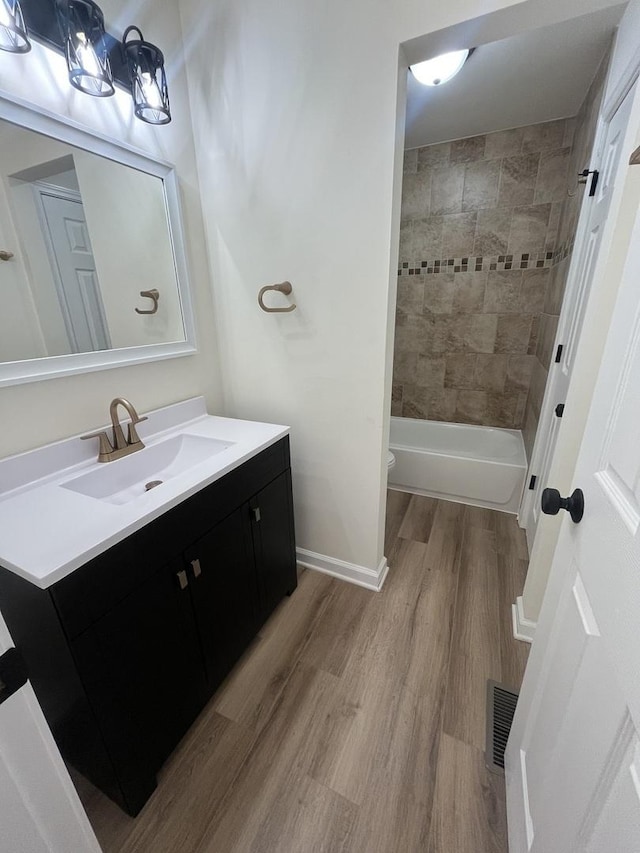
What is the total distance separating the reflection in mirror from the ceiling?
1.57 metres

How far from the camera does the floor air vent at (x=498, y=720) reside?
1.13 meters

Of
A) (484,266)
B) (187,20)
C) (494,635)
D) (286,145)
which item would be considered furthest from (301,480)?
(484,266)

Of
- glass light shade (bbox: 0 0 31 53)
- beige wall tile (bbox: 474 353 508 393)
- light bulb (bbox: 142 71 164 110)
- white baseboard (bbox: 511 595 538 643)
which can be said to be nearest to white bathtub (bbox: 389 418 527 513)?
beige wall tile (bbox: 474 353 508 393)

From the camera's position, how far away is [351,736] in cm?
121

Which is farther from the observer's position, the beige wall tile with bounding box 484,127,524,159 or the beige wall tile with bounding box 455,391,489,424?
the beige wall tile with bounding box 455,391,489,424

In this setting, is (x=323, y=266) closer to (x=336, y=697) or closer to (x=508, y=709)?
(x=336, y=697)

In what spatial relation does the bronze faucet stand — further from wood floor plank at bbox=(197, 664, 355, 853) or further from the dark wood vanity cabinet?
wood floor plank at bbox=(197, 664, 355, 853)

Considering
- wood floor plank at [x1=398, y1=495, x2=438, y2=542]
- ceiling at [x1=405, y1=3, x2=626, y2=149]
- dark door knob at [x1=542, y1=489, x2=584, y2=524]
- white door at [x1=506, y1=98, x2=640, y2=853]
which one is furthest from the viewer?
wood floor plank at [x1=398, y1=495, x2=438, y2=542]

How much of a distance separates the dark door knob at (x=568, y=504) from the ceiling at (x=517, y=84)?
176 cm

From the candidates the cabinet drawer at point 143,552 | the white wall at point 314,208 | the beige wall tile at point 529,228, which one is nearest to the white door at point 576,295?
the white wall at point 314,208

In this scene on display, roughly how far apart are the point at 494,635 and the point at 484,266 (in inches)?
97.3

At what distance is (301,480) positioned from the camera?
70.8 inches

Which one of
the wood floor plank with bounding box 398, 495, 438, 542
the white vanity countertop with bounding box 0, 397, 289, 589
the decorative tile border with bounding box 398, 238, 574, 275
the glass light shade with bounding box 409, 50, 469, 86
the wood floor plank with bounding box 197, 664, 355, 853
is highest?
the glass light shade with bounding box 409, 50, 469, 86

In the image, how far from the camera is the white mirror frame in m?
1.04
